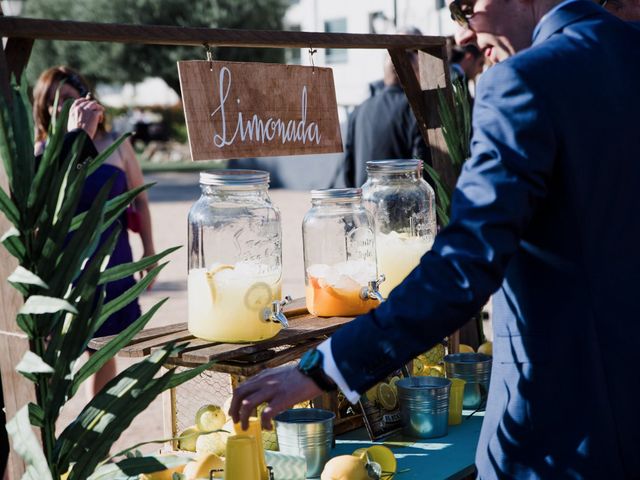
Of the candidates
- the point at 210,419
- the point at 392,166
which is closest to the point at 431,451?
the point at 210,419

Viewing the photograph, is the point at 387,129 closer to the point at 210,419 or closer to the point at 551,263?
the point at 210,419

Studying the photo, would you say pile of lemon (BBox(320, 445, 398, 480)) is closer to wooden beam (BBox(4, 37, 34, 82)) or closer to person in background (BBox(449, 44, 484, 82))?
wooden beam (BBox(4, 37, 34, 82))

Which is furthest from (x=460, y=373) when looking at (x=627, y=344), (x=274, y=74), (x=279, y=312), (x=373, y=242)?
(x=627, y=344)

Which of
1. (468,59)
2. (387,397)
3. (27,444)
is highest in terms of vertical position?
(468,59)

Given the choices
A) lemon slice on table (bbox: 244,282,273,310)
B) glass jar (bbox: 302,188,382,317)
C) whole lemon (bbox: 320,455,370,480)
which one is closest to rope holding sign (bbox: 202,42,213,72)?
glass jar (bbox: 302,188,382,317)

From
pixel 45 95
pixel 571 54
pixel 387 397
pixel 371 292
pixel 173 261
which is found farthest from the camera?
pixel 173 261

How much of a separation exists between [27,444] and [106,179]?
234cm

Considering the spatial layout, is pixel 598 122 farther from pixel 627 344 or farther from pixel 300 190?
pixel 300 190

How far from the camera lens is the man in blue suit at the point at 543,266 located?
1.41 m

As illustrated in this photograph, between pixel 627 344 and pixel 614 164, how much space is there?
1.04ft

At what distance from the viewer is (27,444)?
5.13 feet

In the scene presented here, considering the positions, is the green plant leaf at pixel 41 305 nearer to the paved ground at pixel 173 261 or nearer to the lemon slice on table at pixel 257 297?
the lemon slice on table at pixel 257 297

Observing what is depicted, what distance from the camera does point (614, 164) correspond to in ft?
4.93

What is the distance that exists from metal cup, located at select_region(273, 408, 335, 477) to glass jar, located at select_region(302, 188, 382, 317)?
34 centimetres
